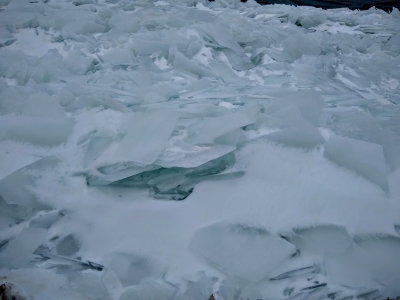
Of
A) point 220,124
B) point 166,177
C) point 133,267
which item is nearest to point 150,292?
point 133,267

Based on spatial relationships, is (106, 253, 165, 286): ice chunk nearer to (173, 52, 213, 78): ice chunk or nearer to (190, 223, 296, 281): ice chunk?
(190, 223, 296, 281): ice chunk

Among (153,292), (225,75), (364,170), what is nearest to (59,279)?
(153,292)

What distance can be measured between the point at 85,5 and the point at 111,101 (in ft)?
6.25

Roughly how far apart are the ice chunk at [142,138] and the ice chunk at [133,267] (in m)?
0.36

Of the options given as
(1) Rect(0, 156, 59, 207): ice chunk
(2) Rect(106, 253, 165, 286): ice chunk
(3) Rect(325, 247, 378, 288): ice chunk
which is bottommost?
(2) Rect(106, 253, 165, 286): ice chunk

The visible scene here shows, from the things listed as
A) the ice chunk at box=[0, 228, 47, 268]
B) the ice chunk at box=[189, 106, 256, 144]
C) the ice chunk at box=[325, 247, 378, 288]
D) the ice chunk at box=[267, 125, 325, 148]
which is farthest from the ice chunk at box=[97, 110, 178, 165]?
the ice chunk at box=[325, 247, 378, 288]

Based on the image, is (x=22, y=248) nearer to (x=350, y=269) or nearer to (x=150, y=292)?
(x=150, y=292)

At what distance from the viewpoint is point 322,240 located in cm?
103

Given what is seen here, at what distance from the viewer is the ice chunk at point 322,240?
39.8 inches

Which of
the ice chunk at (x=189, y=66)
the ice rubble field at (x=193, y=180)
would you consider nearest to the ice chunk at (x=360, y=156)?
the ice rubble field at (x=193, y=180)

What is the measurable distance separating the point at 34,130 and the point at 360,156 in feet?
4.45

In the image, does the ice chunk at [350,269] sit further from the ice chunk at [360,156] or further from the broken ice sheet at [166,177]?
the broken ice sheet at [166,177]

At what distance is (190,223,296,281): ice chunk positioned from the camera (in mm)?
949

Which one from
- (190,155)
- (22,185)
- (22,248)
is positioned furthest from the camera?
(190,155)
